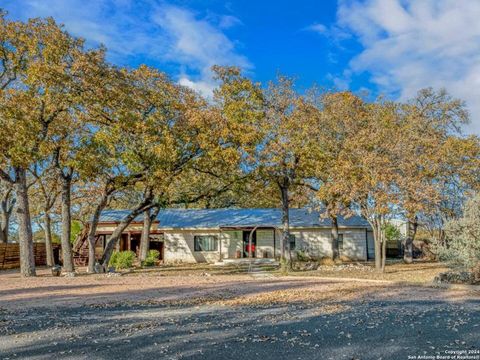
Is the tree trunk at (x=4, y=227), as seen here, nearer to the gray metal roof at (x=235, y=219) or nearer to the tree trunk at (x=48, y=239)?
the gray metal roof at (x=235, y=219)

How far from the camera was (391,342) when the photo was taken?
6.71 meters

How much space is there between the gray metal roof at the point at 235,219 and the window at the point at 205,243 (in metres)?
0.87

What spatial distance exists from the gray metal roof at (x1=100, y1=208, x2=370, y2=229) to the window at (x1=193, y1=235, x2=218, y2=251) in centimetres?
87

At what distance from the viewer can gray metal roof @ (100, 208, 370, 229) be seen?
108 feet

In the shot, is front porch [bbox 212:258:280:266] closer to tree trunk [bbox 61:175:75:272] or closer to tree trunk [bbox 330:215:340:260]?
tree trunk [bbox 330:215:340:260]

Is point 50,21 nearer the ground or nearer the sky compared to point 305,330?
nearer the sky

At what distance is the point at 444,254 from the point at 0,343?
14.6m

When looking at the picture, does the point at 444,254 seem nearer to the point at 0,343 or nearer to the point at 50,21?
the point at 0,343

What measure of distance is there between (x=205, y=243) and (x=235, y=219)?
280 centimetres

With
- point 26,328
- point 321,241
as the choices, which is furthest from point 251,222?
point 26,328

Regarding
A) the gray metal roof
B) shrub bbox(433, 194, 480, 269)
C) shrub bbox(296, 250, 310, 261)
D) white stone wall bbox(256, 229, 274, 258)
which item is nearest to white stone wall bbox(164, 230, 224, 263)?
the gray metal roof

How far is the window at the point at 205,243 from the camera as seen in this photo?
33406 mm

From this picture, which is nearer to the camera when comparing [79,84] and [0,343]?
[0,343]

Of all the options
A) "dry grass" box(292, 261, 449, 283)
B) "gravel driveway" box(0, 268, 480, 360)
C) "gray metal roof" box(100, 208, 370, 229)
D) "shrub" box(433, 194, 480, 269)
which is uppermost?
"gray metal roof" box(100, 208, 370, 229)
